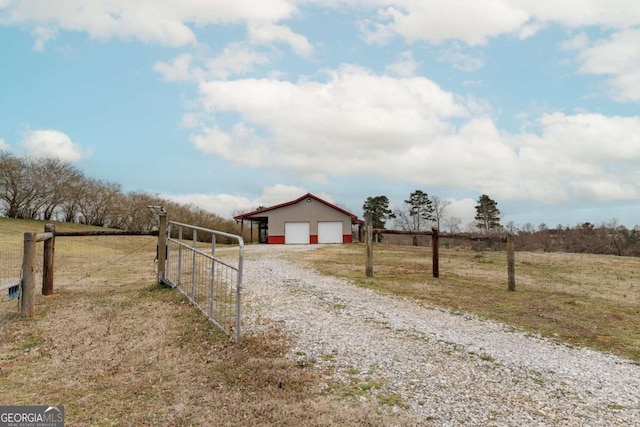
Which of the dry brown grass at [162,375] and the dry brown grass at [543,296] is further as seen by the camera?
the dry brown grass at [543,296]

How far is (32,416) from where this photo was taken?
12.8 feet

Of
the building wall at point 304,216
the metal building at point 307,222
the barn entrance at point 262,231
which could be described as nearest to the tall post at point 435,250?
the metal building at point 307,222

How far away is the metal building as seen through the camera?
33.2 metres

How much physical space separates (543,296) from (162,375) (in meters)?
8.94

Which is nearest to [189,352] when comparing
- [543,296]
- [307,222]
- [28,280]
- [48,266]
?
[28,280]

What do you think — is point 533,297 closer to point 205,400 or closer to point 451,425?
point 451,425

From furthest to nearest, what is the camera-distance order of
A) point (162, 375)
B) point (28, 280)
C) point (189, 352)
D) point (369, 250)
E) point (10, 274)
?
1. point (10, 274)
2. point (369, 250)
3. point (28, 280)
4. point (189, 352)
5. point (162, 375)

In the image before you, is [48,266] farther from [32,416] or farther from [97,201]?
[97,201]

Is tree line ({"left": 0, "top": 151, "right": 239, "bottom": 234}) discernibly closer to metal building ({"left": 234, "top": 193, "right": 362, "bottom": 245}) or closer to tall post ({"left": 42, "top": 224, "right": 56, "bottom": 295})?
metal building ({"left": 234, "top": 193, "right": 362, "bottom": 245})

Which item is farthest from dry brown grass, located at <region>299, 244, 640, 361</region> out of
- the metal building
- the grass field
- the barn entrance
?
the barn entrance

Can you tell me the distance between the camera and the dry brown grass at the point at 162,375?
3.72 metres

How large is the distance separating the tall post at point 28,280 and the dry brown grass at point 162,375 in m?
0.26

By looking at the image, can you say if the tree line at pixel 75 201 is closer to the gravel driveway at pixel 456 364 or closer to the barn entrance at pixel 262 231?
the barn entrance at pixel 262 231

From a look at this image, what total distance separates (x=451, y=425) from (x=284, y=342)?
8.36 feet
